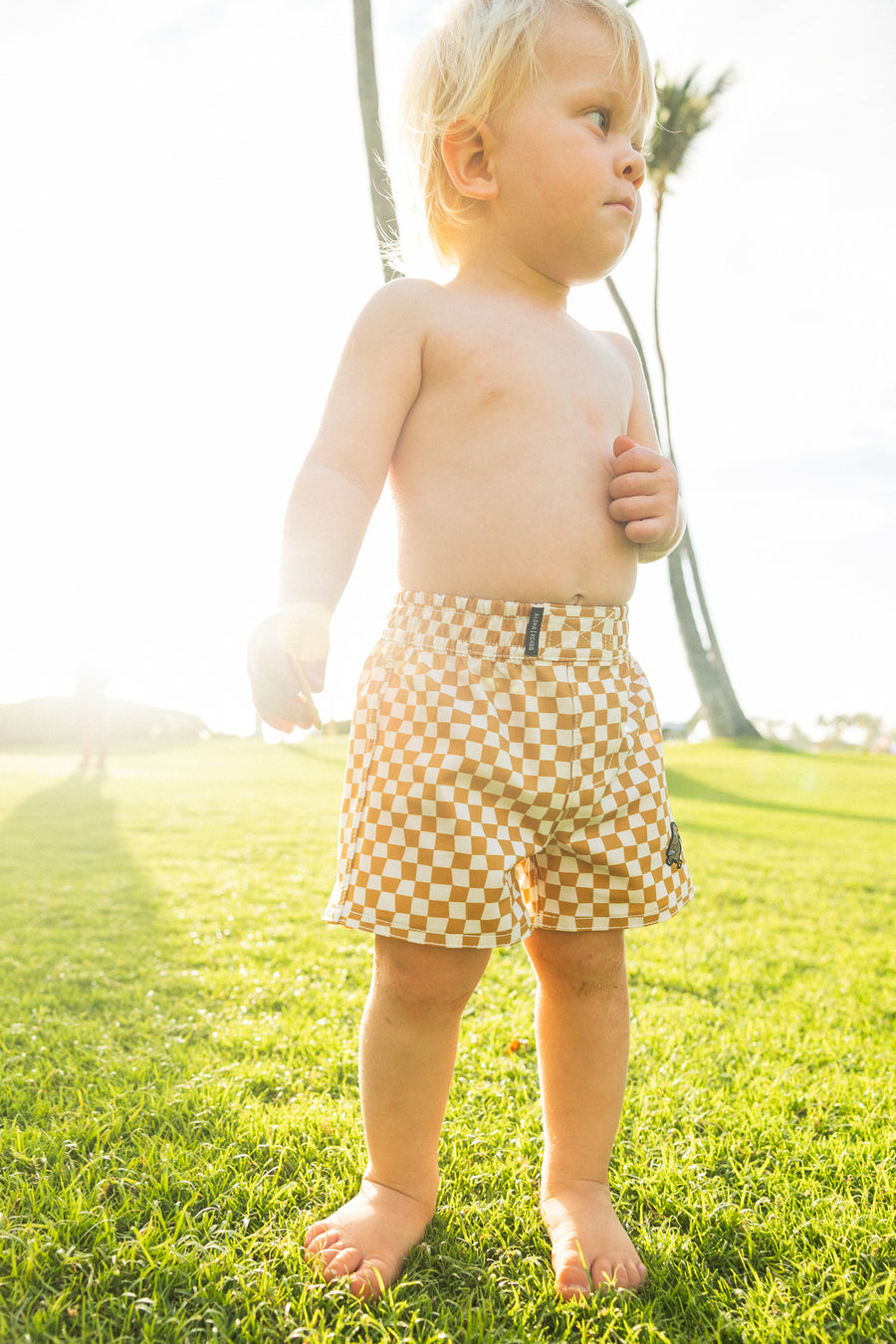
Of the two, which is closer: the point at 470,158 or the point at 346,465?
the point at 346,465

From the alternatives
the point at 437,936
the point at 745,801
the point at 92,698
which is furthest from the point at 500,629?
the point at 92,698

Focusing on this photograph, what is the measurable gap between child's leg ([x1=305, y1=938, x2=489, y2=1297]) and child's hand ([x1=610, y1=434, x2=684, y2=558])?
77 centimetres

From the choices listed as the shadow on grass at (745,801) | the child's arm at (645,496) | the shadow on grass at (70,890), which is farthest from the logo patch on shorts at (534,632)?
the shadow on grass at (745,801)

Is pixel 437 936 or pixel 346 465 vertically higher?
pixel 346 465

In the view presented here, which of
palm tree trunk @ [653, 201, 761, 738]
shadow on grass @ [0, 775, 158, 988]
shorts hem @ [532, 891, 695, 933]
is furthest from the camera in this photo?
palm tree trunk @ [653, 201, 761, 738]

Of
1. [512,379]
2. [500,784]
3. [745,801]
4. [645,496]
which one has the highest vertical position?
[512,379]

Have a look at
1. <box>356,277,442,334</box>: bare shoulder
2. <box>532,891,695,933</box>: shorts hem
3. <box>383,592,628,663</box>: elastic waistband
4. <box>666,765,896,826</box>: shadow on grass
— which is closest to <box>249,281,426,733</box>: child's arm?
<box>356,277,442,334</box>: bare shoulder

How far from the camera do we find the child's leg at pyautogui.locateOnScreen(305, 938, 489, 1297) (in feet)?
4.44

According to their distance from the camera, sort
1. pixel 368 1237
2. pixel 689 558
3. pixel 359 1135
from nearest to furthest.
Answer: pixel 368 1237, pixel 359 1135, pixel 689 558

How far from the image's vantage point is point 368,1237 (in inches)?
51.4

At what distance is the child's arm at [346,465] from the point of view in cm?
142

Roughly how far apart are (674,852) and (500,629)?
486 millimetres

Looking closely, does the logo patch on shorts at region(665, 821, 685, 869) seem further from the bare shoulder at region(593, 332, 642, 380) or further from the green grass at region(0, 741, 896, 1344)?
the bare shoulder at region(593, 332, 642, 380)

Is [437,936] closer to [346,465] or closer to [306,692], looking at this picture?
[306,692]
